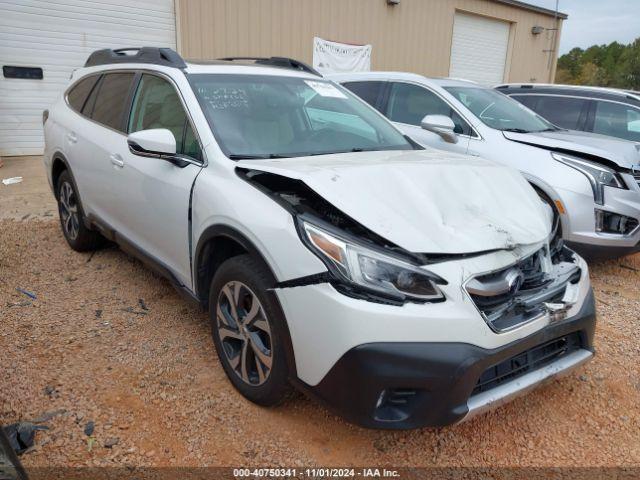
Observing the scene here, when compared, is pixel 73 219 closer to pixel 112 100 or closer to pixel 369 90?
pixel 112 100

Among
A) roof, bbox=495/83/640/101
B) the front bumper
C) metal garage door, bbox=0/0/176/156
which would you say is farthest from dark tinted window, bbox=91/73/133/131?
metal garage door, bbox=0/0/176/156

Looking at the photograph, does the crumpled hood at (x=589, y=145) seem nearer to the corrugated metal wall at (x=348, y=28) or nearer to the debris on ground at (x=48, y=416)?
the debris on ground at (x=48, y=416)

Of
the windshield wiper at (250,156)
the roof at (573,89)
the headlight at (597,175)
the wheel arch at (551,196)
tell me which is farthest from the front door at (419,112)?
the windshield wiper at (250,156)

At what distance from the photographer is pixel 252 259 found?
7.95 ft

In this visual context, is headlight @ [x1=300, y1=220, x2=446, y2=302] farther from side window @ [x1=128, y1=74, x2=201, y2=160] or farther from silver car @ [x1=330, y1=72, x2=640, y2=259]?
silver car @ [x1=330, y1=72, x2=640, y2=259]

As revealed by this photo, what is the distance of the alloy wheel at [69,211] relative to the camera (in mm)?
4523

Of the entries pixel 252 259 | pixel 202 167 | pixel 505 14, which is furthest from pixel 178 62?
pixel 505 14

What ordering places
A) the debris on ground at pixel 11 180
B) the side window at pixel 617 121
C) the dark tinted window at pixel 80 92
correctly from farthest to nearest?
the debris on ground at pixel 11 180 → the side window at pixel 617 121 → the dark tinted window at pixel 80 92

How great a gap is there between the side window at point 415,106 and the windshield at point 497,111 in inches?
7.8

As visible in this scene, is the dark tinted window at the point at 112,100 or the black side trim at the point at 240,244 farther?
the dark tinted window at the point at 112,100

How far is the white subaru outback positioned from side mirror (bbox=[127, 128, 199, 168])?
0.01m

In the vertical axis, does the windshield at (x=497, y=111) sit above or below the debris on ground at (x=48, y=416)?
above

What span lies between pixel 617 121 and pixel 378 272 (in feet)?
19.6

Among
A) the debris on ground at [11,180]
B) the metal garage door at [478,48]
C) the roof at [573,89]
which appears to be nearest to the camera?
the roof at [573,89]
